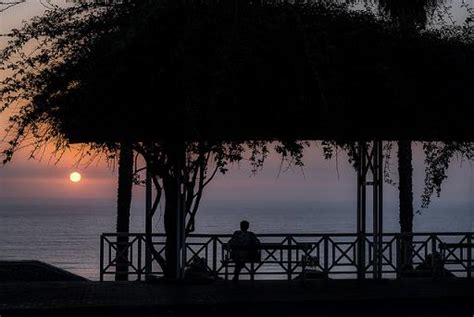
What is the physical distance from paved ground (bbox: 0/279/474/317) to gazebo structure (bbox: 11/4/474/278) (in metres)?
2.69

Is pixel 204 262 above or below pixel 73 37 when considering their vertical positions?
below

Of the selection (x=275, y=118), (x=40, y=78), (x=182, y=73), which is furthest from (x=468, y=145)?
(x=40, y=78)

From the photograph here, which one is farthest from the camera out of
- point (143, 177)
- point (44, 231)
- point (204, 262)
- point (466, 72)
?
point (44, 231)

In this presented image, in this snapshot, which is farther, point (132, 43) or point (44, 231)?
point (44, 231)

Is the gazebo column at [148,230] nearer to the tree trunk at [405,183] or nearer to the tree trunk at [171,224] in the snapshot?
the tree trunk at [171,224]

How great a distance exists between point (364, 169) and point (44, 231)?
142m

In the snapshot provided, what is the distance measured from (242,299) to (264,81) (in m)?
3.70

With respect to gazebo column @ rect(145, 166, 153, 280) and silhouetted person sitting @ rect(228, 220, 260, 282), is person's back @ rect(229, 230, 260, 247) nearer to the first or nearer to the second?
silhouetted person sitting @ rect(228, 220, 260, 282)

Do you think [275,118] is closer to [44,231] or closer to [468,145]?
[468,145]

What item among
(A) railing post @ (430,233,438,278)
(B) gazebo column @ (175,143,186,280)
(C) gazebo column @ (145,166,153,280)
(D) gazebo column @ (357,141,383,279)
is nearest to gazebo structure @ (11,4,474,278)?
(B) gazebo column @ (175,143,186,280)

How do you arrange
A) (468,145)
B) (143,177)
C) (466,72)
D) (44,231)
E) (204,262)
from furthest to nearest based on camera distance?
(44,231) → (143,177) → (204,262) → (468,145) → (466,72)

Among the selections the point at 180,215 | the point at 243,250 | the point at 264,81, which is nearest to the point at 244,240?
the point at 243,250

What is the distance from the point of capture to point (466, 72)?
2314cm

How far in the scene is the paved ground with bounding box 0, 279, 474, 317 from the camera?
20.1 m
